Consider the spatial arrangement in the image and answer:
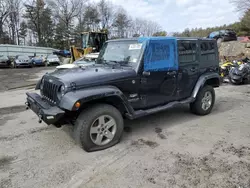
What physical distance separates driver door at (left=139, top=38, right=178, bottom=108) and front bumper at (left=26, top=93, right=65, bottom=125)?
153 centimetres

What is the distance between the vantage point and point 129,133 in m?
4.13

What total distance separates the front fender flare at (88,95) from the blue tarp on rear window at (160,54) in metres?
0.81

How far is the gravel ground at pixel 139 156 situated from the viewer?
266 cm

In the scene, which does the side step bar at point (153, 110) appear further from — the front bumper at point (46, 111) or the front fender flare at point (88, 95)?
the front bumper at point (46, 111)

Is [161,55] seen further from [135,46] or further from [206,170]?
[206,170]

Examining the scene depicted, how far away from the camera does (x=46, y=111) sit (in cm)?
307

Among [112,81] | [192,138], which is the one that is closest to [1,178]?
[112,81]

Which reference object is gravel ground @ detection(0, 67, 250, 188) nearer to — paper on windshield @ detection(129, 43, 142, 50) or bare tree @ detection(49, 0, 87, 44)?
paper on windshield @ detection(129, 43, 142, 50)

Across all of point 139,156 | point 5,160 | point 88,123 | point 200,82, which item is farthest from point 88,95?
point 200,82

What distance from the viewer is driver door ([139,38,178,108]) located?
381 cm

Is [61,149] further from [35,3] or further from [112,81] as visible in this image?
[35,3]

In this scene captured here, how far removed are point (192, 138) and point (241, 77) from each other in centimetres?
737

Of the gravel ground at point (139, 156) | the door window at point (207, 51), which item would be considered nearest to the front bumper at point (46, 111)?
the gravel ground at point (139, 156)

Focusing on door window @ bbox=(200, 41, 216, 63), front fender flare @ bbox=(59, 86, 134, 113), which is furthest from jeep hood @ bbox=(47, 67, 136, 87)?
door window @ bbox=(200, 41, 216, 63)
